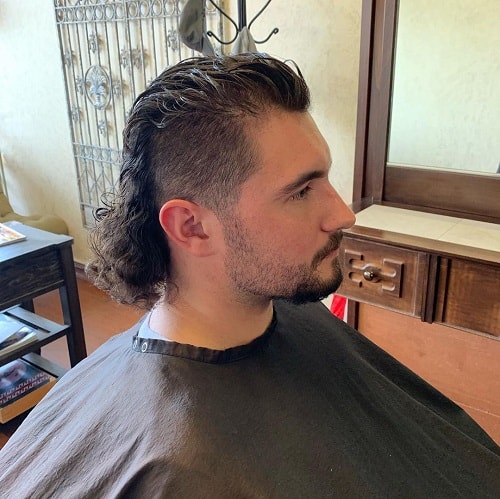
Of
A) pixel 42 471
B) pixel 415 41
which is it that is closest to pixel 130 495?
pixel 42 471

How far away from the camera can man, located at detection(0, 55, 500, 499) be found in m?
A: 0.70

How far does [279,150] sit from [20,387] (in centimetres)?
172

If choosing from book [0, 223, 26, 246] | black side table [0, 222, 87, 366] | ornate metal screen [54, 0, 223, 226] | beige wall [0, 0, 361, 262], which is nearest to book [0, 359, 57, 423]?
black side table [0, 222, 87, 366]

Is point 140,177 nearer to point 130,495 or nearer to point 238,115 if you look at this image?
point 238,115

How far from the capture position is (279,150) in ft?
2.47

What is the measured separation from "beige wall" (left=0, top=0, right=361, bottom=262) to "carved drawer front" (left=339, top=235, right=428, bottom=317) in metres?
0.55

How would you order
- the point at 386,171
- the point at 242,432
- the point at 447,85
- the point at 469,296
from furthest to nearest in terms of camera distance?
the point at 386,171
the point at 447,85
the point at 469,296
the point at 242,432

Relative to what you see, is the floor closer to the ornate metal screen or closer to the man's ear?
the ornate metal screen

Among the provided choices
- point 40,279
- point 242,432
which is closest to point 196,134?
point 242,432

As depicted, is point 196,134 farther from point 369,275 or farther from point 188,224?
point 369,275

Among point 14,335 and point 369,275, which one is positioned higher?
point 369,275

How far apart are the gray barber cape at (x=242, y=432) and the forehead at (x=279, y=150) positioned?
0.28 m

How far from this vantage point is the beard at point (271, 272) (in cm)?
79

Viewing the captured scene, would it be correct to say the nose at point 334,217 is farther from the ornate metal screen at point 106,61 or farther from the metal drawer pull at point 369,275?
the ornate metal screen at point 106,61
